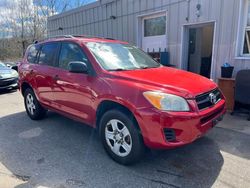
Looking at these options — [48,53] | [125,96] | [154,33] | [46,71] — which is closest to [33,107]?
[46,71]

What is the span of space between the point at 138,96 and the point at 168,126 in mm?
508

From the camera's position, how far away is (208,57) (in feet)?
27.0

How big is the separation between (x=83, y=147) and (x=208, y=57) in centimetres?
639

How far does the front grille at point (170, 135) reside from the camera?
2594mm

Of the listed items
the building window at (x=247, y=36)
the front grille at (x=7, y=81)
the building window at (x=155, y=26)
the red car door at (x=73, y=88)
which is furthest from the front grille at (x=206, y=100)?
the front grille at (x=7, y=81)

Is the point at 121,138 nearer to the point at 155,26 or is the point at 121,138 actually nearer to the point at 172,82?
the point at 172,82

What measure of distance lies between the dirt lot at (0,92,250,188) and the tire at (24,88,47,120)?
0.60 metres

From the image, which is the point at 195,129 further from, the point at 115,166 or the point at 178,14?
the point at 178,14

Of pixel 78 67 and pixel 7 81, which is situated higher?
pixel 78 67

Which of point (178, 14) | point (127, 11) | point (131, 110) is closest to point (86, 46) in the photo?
point (131, 110)

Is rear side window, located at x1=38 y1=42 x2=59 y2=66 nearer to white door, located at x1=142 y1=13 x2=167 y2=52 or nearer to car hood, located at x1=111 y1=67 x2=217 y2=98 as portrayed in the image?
car hood, located at x1=111 y1=67 x2=217 y2=98

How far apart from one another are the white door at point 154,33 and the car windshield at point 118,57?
3.32 meters

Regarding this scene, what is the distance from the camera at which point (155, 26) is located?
744 centimetres

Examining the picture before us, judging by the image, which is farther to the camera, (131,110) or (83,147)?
(83,147)
